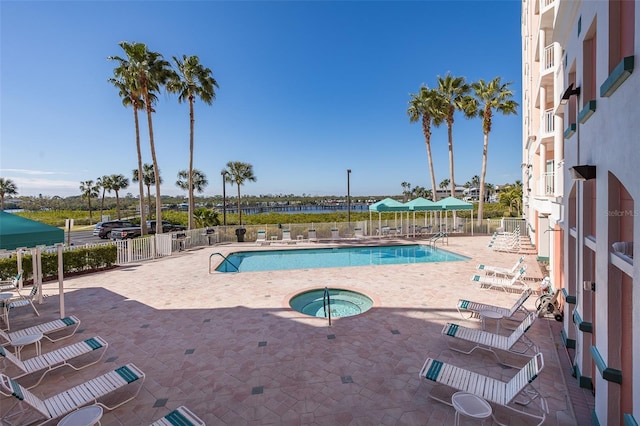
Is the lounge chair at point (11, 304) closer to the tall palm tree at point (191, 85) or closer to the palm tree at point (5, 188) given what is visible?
the tall palm tree at point (191, 85)

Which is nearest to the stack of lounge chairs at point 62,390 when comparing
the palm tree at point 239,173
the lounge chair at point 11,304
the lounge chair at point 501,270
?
the lounge chair at point 11,304

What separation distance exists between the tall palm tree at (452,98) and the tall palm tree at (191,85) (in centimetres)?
1751

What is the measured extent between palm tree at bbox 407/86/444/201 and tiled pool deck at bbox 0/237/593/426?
16.4 metres

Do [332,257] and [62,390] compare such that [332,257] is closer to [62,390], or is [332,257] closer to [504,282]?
[504,282]

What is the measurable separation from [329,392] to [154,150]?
1847 cm

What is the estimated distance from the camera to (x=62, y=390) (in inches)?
179

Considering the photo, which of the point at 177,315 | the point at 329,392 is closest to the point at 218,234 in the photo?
the point at 177,315

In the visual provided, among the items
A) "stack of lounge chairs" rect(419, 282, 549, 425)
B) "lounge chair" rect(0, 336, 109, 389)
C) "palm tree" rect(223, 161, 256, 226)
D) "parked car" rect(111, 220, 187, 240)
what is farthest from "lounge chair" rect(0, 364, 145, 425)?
"palm tree" rect(223, 161, 256, 226)

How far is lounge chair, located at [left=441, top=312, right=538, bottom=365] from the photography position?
5.14m

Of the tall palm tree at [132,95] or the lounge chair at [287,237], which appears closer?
the tall palm tree at [132,95]

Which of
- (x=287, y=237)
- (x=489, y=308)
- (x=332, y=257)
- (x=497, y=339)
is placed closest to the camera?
(x=497, y=339)

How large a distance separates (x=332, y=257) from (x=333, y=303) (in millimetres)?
6843

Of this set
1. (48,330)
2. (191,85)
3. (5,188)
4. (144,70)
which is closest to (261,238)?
(191,85)

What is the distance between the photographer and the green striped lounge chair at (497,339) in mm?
5145
